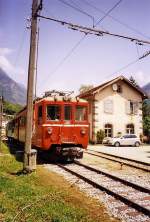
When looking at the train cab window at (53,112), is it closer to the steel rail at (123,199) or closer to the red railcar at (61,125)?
the red railcar at (61,125)

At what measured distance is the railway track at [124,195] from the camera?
23.6ft

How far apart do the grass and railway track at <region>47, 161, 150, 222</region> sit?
469 mm

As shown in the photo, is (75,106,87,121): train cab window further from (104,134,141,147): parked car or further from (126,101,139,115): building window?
(126,101,139,115): building window

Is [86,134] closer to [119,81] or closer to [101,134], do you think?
[101,134]

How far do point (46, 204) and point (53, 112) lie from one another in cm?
879

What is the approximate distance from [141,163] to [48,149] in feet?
16.7

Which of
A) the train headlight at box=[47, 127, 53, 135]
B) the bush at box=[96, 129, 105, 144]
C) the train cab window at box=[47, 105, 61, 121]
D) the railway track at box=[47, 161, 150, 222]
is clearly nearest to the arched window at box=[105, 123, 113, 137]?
the bush at box=[96, 129, 105, 144]

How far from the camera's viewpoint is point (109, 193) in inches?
365

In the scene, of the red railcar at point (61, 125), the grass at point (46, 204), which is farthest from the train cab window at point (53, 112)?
the grass at point (46, 204)

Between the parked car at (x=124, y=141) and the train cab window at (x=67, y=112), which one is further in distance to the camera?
the parked car at (x=124, y=141)

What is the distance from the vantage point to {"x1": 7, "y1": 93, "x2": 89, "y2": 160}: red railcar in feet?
51.3

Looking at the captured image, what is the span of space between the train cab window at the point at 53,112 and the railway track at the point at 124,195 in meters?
3.44

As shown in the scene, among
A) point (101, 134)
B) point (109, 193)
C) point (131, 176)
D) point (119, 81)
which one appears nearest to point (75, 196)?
point (109, 193)

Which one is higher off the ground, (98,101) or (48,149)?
(98,101)
